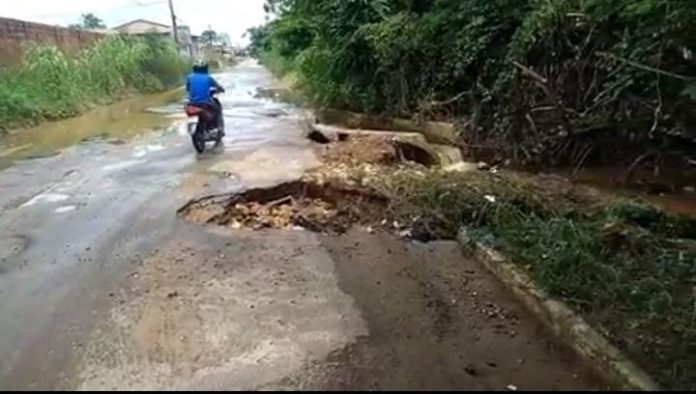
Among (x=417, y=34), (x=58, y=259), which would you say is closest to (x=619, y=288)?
(x=58, y=259)

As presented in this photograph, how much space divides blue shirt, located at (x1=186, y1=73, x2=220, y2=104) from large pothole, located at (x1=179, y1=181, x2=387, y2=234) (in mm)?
4379

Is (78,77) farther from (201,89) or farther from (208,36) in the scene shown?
(208,36)

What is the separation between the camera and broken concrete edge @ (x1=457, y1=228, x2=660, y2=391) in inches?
141

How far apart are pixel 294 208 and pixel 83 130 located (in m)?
10.4

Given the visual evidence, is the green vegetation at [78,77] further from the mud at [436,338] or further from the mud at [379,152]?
the mud at [436,338]

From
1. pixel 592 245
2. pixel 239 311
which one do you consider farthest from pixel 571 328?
pixel 239 311

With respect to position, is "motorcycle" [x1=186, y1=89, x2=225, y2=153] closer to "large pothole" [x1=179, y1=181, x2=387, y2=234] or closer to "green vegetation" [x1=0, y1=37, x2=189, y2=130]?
"large pothole" [x1=179, y1=181, x2=387, y2=234]

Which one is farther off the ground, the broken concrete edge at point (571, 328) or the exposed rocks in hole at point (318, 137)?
the broken concrete edge at point (571, 328)

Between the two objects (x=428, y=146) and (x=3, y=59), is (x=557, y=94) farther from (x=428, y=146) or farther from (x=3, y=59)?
(x=3, y=59)

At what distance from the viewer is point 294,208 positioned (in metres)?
7.59

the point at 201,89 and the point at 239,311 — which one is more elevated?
the point at 201,89

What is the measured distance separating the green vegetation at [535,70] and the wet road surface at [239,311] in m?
2.58

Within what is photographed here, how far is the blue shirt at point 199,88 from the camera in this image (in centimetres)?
1198

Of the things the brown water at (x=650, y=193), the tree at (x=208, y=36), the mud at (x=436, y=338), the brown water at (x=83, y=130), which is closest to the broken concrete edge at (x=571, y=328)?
the mud at (x=436, y=338)
